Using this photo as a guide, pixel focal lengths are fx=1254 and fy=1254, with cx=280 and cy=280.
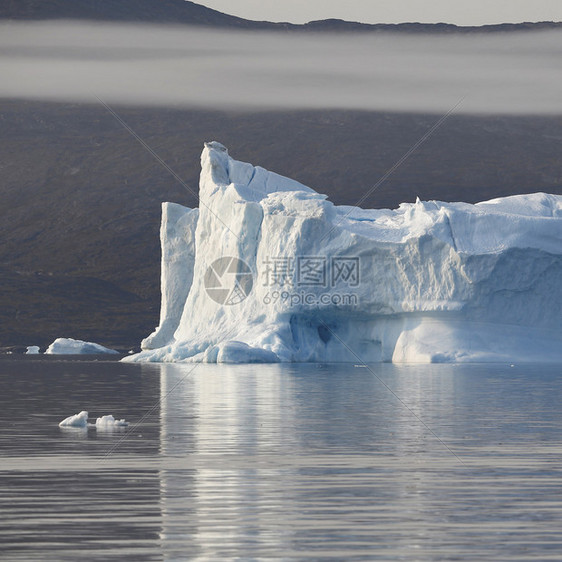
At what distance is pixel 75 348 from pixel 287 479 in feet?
174

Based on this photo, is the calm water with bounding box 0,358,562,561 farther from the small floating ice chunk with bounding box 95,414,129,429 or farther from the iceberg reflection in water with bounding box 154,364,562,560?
the small floating ice chunk with bounding box 95,414,129,429

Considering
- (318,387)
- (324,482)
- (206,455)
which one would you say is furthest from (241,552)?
(318,387)

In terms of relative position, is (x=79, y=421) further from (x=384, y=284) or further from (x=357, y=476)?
(x=384, y=284)

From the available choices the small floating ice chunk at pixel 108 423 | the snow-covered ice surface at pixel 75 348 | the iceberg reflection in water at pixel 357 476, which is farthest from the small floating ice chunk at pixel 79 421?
the snow-covered ice surface at pixel 75 348

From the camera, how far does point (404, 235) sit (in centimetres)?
4131

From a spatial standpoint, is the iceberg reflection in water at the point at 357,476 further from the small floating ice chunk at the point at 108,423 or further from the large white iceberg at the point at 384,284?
the large white iceberg at the point at 384,284

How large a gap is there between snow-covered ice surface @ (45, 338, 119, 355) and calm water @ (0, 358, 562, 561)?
124ft

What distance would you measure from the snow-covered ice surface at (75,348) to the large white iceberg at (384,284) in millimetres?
18478

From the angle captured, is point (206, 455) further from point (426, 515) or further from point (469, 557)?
point (469, 557)

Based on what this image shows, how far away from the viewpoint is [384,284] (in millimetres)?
41219

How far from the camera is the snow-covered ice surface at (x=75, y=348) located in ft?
208

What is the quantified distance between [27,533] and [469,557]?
3.45 m

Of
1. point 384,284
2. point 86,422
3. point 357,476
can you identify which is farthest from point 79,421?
point 384,284

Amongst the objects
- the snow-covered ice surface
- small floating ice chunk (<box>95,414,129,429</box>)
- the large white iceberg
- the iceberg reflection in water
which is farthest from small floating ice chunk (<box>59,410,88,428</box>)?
the snow-covered ice surface
